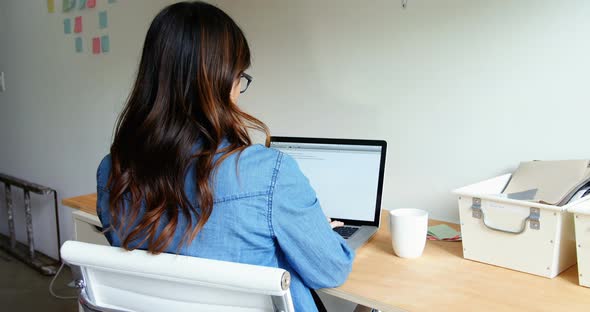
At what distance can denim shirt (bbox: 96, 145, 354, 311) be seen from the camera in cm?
86

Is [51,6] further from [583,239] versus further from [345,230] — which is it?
[583,239]

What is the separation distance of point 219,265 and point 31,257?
2.86 m

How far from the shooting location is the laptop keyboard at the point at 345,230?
4.43 ft

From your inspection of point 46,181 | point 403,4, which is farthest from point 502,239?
point 46,181

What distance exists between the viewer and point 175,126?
901 mm

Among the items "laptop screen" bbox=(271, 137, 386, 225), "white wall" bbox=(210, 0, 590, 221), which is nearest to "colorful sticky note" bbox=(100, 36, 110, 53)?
"white wall" bbox=(210, 0, 590, 221)

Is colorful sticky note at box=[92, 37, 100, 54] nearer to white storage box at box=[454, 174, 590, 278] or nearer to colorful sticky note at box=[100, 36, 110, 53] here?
colorful sticky note at box=[100, 36, 110, 53]

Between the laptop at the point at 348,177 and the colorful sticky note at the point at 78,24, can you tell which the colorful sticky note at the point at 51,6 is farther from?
the laptop at the point at 348,177

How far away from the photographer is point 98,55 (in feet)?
8.42

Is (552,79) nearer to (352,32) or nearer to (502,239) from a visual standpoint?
(502,239)

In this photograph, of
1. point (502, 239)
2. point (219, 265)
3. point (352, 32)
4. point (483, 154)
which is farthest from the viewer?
point (352, 32)

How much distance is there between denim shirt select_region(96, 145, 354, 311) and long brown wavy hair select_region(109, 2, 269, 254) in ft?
0.06

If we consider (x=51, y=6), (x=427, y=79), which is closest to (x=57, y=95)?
(x=51, y=6)

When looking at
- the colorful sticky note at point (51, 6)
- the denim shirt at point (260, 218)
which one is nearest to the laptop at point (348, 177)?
the denim shirt at point (260, 218)
